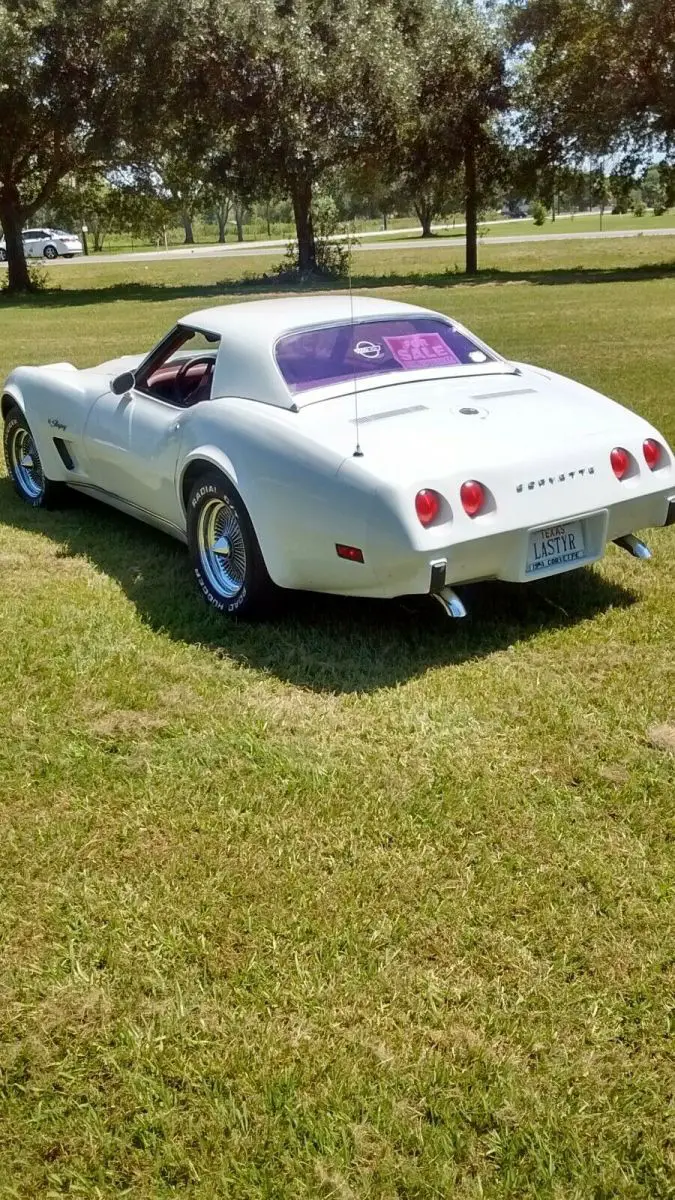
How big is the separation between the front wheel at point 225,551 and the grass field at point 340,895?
17cm

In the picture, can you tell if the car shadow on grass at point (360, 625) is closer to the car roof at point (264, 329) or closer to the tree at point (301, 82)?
the car roof at point (264, 329)

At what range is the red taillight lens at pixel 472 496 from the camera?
392cm

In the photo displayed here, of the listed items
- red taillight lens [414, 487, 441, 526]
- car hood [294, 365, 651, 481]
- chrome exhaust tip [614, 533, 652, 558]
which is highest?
car hood [294, 365, 651, 481]

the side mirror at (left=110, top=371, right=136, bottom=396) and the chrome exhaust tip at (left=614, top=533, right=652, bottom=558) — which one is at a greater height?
the side mirror at (left=110, top=371, right=136, bottom=396)

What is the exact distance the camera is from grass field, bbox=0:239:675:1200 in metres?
2.12

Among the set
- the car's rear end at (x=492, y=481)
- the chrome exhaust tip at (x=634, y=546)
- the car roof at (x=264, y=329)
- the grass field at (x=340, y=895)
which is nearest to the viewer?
the grass field at (x=340, y=895)

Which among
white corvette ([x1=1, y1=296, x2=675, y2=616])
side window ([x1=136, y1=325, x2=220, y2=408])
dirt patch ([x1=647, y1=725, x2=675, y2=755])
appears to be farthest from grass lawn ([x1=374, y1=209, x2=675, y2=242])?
dirt patch ([x1=647, y1=725, x2=675, y2=755])

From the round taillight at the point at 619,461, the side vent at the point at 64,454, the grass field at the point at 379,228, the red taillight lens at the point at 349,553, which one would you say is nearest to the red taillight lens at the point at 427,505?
the red taillight lens at the point at 349,553

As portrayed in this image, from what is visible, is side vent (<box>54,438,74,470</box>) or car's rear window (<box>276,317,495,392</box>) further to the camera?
side vent (<box>54,438,74,470</box>)

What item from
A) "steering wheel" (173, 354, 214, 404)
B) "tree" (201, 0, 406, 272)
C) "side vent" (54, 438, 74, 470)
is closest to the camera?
"steering wheel" (173, 354, 214, 404)

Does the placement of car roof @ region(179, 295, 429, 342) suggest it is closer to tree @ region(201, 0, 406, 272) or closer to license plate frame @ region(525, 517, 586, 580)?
license plate frame @ region(525, 517, 586, 580)

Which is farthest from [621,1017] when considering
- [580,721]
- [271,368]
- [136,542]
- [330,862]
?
[136,542]

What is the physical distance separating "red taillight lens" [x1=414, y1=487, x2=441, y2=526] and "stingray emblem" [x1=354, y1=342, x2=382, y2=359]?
1.24 meters

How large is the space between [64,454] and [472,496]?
317 centimetres
